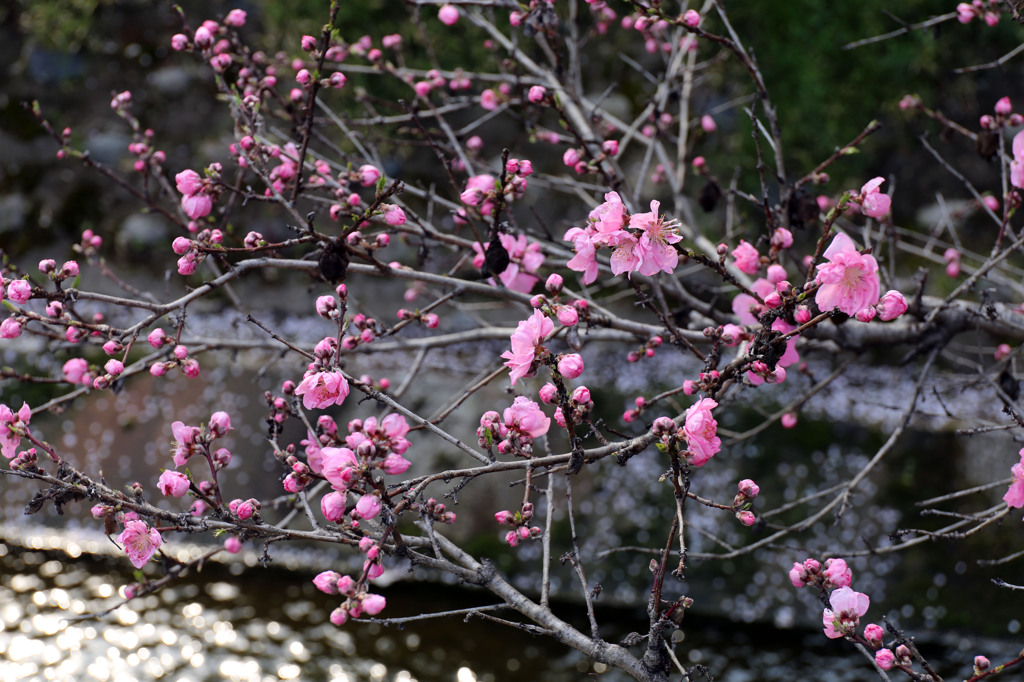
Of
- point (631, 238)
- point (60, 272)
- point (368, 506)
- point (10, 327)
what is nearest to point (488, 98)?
point (631, 238)

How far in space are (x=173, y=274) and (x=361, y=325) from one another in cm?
371

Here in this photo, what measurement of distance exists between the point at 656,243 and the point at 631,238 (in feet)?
0.15

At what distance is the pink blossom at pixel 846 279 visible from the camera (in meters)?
1.12

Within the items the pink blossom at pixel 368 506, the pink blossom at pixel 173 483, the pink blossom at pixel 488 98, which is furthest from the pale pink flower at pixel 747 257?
the pink blossom at pixel 173 483

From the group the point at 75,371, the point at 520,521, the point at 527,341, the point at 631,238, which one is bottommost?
the point at 75,371

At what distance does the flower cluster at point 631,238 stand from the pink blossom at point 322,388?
50 centimetres

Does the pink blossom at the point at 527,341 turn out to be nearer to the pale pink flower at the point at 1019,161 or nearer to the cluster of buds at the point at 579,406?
the cluster of buds at the point at 579,406

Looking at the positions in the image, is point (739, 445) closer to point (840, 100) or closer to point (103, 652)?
point (840, 100)

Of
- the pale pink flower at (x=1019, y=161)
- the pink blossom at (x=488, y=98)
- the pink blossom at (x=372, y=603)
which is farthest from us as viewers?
the pink blossom at (x=488, y=98)

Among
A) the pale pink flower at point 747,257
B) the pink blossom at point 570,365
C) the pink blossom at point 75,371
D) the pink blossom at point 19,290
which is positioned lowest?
the pink blossom at point 75,371

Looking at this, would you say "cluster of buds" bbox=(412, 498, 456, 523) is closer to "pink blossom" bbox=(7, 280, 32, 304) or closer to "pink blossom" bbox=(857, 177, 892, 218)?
"pink blossom" bbox=(7, 280, 32, 304)

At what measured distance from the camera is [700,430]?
1.20 metres

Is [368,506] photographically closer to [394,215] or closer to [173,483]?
[173,483]

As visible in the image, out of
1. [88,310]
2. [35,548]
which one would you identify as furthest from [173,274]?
[35,548]
